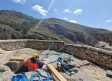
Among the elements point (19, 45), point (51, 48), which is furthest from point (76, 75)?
point (19, 45)

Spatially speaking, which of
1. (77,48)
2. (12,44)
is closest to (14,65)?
(12,44)

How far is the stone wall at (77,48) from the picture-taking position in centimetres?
343

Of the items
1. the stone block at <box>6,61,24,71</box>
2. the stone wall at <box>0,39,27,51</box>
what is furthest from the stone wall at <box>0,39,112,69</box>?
the stone block at <box>6,61,24,71</box>

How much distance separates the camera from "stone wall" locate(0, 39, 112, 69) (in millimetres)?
3428

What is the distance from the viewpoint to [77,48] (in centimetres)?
487

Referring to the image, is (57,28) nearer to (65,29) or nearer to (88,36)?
(65,29)

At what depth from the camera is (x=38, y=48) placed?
6211 mm

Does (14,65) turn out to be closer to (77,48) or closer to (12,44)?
(12,44)

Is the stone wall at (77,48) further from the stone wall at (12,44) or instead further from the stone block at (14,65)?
the stone block at (14,65)

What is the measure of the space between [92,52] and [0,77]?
13.6ft

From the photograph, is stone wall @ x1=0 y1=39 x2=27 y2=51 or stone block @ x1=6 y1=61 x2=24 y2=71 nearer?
stone block @ x1=6 y1=61 x2=24 y2=71

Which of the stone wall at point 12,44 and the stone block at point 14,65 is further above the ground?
the stone wall at point 12,44

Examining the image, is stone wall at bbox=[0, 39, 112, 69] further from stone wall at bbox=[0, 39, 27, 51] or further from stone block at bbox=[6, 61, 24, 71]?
stone block at bbox=[6, 61, 24, 71]

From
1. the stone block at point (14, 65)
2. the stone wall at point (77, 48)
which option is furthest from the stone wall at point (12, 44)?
the stone block at point (14, 65)
